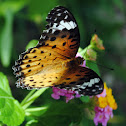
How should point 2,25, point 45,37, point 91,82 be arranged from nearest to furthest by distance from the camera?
point 91,82, point 45,37, point 2,25

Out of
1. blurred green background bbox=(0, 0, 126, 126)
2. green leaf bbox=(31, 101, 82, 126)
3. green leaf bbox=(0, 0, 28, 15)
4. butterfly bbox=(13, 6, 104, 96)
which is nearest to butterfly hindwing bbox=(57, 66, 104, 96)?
butterfly bbox=(13, 6, 104, 96)

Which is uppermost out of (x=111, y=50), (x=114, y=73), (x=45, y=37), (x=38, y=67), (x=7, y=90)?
(x=45, y=37)

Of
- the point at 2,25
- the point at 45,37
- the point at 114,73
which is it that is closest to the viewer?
the point at 45,37

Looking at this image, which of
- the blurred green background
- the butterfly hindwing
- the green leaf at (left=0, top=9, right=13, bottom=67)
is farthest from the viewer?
the blurred green background

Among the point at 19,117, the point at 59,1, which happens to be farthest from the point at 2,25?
the point at 19,117

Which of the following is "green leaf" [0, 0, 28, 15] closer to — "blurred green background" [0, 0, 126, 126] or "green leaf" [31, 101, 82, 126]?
"blurred green background" [0, 0, 126, 126]

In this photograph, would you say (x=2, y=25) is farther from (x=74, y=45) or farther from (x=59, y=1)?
(x=74, y=45)

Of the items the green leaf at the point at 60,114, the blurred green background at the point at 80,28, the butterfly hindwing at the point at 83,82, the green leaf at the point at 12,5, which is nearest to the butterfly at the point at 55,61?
the butterfly hindwing at the point at 83,82
